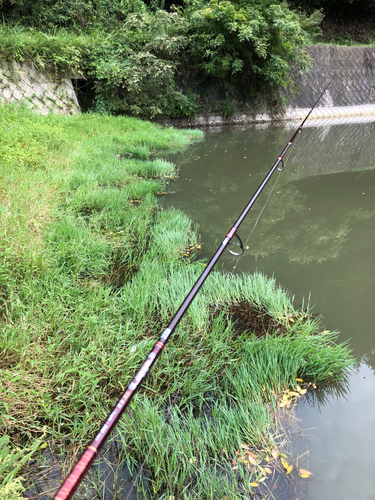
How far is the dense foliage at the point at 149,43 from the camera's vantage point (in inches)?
305

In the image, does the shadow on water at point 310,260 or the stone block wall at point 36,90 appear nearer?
the shadow on water at point 310,260

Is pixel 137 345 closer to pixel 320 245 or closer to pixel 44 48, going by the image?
pixel 320 245

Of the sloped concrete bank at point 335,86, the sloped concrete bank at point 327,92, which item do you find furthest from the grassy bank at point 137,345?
the sloped concrete bank at point 335,86

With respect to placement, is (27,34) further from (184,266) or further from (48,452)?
(48,452)

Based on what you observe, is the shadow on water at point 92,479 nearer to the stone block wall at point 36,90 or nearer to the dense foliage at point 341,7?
the stone block wall at point 36,90

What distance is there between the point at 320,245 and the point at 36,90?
25.3ft

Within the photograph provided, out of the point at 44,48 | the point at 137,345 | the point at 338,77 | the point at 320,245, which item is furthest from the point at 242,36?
the point at 137,345

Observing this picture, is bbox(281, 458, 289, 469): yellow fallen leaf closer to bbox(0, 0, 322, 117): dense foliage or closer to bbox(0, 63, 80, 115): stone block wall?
bbox(0, 63, 80, 115): stone block wall

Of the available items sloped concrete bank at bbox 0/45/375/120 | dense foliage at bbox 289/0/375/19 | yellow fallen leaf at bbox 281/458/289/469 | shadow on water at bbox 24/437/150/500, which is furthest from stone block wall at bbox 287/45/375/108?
shadow on water at bbox 24/437/150/500

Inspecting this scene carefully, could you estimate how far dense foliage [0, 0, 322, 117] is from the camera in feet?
25.4

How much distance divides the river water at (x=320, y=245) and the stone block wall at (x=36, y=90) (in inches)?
156

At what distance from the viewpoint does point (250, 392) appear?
1.45 m

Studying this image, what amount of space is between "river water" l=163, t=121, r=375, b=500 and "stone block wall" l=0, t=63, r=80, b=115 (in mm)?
3964

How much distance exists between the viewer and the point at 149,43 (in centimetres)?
837
